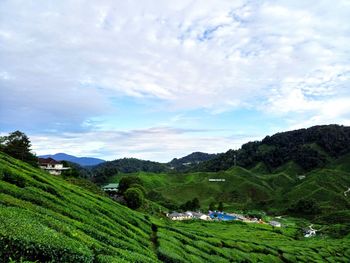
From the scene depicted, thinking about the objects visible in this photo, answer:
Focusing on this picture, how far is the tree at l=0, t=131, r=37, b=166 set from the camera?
271 feet

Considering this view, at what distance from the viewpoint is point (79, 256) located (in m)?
19.9

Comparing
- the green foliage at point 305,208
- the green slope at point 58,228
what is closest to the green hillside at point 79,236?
the green slope at point 58,228

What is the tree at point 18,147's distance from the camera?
271 feet

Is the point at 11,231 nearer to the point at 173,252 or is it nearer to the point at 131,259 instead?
the point at 131,259

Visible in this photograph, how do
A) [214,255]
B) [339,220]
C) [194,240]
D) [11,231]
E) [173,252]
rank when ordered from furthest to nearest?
1. [339,220]
2. [194,240]
3. [214,255]
4. [173,252]
5. [11,231]

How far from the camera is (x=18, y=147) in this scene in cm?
8569

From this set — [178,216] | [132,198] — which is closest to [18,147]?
[132,198]

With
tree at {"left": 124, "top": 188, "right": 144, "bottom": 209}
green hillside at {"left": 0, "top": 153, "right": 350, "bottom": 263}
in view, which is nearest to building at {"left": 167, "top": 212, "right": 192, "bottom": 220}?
tree at {"left": 124, "top": 188, "right": 144, "bottom": 209}

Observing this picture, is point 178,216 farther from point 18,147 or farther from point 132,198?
point 18,147

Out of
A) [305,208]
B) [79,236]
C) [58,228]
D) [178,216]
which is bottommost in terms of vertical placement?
[305,208]

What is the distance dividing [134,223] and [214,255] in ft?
35.0

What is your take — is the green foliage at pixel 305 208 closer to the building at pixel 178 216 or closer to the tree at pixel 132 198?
the building at pixel 178 216

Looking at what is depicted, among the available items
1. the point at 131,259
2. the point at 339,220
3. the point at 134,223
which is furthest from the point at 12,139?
the point at 339,220

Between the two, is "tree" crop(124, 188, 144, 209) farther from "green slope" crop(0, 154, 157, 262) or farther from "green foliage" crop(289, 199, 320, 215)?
"green foliage" crop(289, 199, 320, 215)
